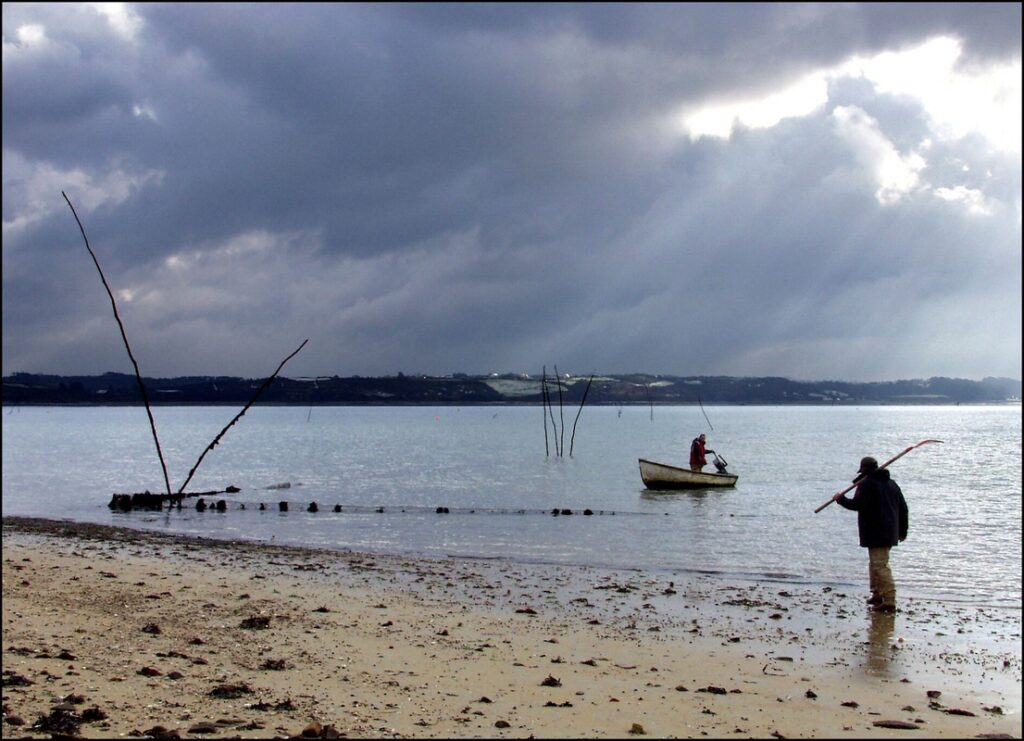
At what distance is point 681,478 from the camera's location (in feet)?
136

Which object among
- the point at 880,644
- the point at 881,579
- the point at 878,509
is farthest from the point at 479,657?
the point at 881,579

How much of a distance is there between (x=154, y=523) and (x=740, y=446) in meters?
74.5

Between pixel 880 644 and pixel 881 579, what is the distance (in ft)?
7.00

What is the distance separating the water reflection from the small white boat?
2743cm

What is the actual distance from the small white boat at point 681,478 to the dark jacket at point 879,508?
2770 centimetres

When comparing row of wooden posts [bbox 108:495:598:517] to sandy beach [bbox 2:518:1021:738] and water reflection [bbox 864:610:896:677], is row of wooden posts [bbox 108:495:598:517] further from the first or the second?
water reflection [bbox 864:610:896:677]

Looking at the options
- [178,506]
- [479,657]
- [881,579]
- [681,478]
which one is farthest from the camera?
[681,478]

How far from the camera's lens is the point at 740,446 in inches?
3679

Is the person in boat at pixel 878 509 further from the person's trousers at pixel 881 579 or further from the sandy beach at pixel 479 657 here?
the sandy beach at pixel 479 657

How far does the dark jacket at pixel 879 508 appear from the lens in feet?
44.3

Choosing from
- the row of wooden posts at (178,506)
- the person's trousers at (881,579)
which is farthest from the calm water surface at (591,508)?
the person's trousers at (881,579)

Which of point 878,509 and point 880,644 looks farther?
point 878,509

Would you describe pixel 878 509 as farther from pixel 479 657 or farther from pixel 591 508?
pixel 591 508

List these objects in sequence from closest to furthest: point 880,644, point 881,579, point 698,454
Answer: point 880,644
point 881,579
point 698,454
